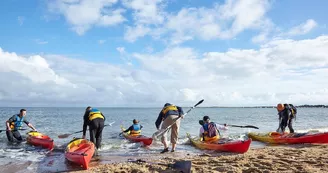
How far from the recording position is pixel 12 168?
7.98 meters

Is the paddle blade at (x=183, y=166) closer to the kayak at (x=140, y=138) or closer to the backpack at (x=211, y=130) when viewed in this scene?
the backpack at (x=211, y=130)

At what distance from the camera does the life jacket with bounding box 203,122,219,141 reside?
10.6m

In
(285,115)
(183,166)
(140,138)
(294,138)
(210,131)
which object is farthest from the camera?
(285,115)

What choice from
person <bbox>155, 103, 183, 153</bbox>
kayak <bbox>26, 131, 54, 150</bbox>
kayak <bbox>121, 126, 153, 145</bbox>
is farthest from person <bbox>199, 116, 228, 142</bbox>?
kayak <bbox>26, 131, 54, 150</bbox>

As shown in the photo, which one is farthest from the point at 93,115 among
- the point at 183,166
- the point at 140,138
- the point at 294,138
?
the point at 294,138

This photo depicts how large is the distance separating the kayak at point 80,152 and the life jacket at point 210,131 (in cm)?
464

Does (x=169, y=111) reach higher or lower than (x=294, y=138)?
higher

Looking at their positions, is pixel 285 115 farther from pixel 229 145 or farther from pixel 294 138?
pixel 229 145

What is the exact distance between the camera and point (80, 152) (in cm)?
786

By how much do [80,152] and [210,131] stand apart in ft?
17.2

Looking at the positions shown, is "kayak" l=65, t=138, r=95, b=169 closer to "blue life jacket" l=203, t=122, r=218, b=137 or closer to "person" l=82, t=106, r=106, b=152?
"person" l=82, t=106, r=106, b=152

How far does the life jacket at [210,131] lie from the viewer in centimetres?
1062

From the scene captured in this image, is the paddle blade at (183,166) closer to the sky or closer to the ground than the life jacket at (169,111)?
closer to the ground

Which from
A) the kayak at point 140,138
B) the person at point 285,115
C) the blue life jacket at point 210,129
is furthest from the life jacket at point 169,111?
the person at point 285,115
